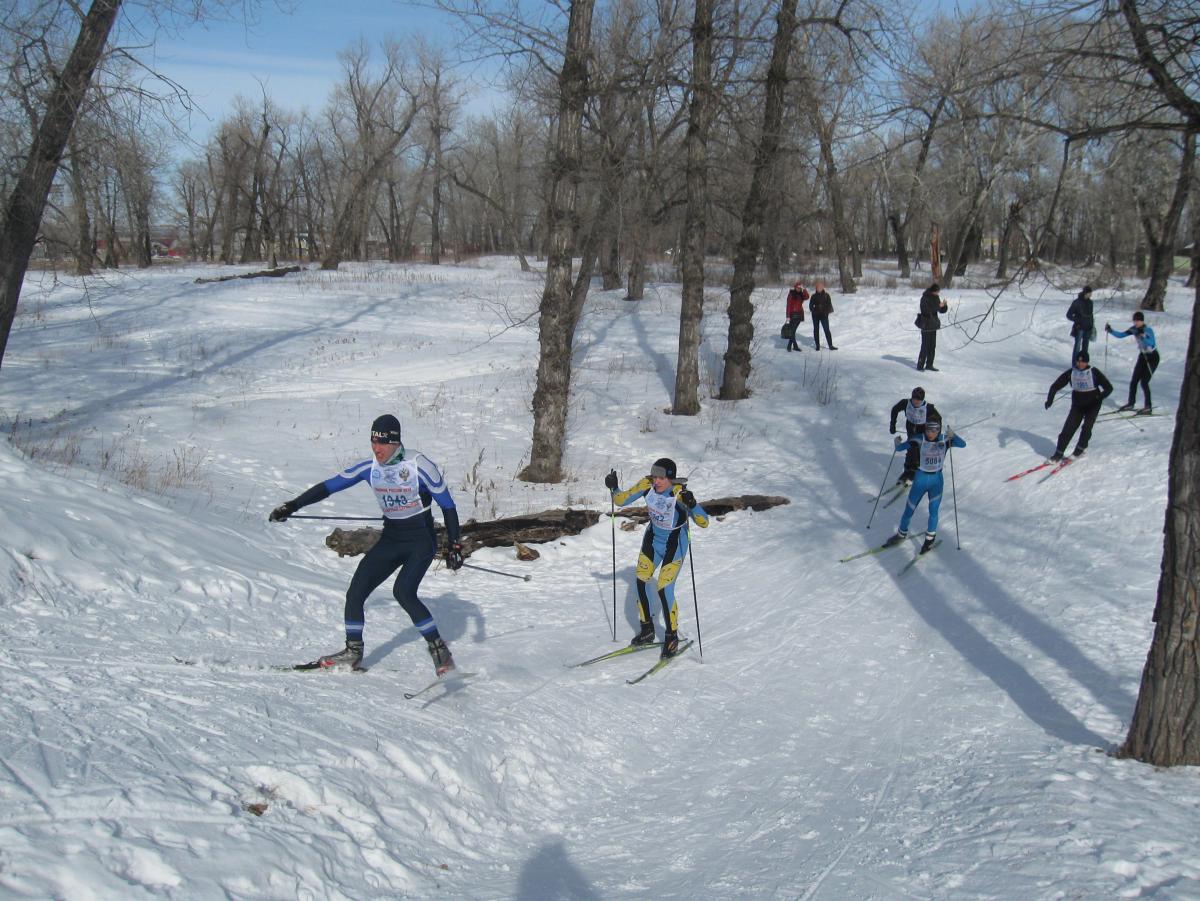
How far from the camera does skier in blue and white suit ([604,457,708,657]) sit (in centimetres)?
812

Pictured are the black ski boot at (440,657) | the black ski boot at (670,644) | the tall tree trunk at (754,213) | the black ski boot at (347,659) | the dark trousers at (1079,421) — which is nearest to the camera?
the black ski boot at (347,659)

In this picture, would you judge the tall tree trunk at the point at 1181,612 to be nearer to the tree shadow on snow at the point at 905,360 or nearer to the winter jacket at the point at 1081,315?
the winter jacket at the point at 1081,315

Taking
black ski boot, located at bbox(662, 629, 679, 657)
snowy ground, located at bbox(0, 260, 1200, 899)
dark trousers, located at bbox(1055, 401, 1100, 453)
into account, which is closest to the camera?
snowy ground, located at bbox(0, 260, 1200, 899)

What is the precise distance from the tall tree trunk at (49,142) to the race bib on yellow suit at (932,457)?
1157 centimetres

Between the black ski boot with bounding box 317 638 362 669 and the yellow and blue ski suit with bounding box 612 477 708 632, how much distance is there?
2.88m

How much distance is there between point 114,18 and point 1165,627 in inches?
500

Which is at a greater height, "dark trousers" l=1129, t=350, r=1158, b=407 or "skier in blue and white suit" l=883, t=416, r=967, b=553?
"dark trousers" l=1129, t=350, r=1158, b=407

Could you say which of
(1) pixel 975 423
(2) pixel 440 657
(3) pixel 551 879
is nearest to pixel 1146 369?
(1) pixel 975 423

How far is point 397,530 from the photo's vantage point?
266 inches

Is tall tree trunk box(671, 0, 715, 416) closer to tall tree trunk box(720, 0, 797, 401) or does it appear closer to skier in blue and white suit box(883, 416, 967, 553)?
tall tree trunk box(720, 0, 797, 401)

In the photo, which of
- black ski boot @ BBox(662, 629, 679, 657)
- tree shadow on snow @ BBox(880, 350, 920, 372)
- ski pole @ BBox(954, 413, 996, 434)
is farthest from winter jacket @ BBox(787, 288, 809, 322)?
black ski boot @ BBox(662, 629, 679, 657)

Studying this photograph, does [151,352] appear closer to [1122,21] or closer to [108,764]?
[108,764]

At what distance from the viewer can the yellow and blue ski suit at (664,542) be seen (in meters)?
8.17

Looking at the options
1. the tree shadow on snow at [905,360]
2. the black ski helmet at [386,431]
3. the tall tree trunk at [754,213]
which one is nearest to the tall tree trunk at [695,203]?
the tall tree trunk at [754,213]
